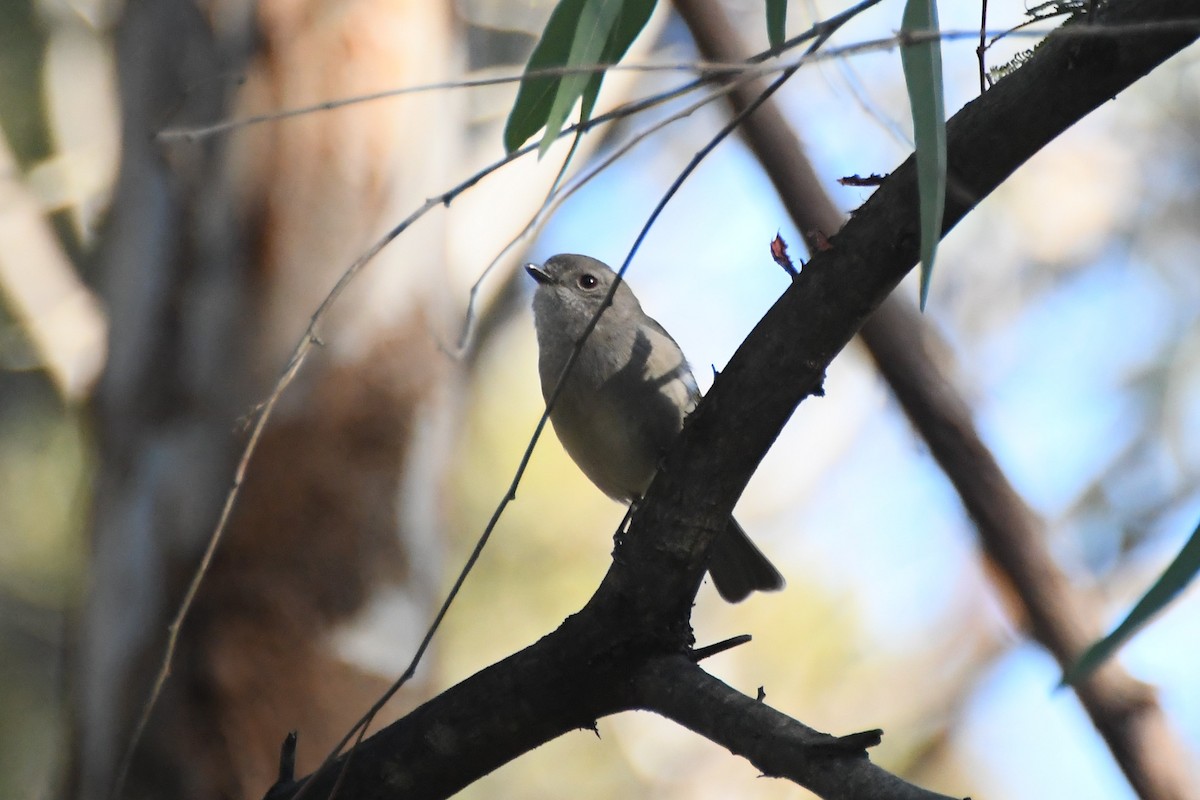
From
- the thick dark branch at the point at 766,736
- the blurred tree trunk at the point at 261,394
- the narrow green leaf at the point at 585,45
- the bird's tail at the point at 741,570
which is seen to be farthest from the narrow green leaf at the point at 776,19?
the blurred tree trunk at the point at 261,394

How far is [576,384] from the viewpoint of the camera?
13.7ft

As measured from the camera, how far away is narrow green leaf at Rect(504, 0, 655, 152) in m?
2.33

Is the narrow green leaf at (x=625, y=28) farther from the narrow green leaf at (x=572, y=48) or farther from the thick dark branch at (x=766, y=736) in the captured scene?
the thick dark branch at (x=766, y=736)

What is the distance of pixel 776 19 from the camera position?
225 cm

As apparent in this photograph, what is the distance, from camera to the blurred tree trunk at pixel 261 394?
4.30 m

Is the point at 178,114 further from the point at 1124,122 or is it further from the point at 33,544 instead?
the point at 1124,122

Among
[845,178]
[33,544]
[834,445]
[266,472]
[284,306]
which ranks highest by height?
[33,544]

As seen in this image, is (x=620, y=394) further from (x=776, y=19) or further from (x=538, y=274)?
(x=776, y=19)

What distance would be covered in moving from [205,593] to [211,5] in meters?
2.33

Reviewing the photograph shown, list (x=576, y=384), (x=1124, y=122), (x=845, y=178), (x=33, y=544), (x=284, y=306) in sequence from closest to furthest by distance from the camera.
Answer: (x=845, y=178) → (x=576, y=384) → (x=284, y=306) → (x=33, y=544) → (x=1124, y=122)

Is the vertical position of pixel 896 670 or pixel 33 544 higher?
pixel 33 544

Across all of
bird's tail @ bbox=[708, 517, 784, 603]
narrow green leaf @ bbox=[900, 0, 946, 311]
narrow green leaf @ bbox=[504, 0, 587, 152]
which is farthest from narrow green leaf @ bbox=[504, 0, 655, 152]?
bird's tail @ bbox=[708, 517, 784, 603]

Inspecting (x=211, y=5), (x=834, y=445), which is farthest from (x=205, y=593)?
(x=834, y=445)

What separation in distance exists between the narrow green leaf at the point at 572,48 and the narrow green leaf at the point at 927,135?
67 cm
